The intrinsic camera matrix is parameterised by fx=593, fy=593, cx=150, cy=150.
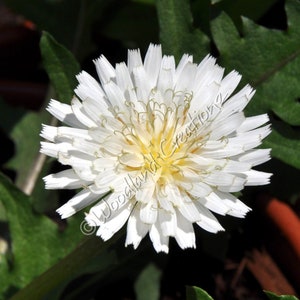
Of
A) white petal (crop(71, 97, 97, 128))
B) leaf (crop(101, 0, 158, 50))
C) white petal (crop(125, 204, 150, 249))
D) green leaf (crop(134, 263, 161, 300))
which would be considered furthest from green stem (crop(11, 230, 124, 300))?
leaf (crop(101, 0, 158, 50))

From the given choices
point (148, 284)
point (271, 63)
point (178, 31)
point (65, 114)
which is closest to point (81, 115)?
point (65, 114)

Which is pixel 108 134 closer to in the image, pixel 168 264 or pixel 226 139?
pixel 226 139

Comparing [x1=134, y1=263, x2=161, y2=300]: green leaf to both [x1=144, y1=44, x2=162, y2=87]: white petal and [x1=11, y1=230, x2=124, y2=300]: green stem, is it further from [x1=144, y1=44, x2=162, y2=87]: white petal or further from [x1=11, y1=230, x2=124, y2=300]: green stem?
[x1=144, y1=44, x2=162, y2=87]: white petal

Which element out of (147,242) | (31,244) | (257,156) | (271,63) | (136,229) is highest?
(271,63)

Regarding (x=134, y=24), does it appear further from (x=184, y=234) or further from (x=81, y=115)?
(x=184, y=234)

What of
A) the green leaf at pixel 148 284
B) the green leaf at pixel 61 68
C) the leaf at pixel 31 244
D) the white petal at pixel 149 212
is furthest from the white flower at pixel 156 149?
the green leaf at pixel 148 284

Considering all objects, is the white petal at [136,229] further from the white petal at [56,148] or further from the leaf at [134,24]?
the leaf at [134,24]

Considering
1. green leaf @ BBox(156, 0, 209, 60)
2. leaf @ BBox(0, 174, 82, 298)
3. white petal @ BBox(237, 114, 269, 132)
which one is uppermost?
green leaf @ BBox(156, 0, 209, 60)

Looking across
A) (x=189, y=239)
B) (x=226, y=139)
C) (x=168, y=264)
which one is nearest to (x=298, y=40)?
(x=226, y=139)
